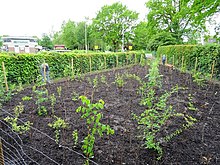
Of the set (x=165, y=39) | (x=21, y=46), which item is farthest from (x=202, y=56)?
(x=21, y=46)

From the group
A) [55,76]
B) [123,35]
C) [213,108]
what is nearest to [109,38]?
[123,35]

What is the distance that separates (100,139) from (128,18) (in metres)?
31.7

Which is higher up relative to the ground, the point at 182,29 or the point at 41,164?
the point at 182,29

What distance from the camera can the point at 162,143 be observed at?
283cm

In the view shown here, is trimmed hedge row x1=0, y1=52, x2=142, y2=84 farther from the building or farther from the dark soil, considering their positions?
the building

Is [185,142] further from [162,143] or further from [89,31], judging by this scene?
[89,31]

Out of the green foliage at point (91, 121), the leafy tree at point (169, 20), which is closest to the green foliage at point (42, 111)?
the green foliage at point (91, 121)

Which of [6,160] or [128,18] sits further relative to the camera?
[128,18]

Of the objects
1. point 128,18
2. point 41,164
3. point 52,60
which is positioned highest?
point 128,18

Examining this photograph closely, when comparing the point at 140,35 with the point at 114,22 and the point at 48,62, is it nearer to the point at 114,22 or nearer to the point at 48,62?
the point at 114,22

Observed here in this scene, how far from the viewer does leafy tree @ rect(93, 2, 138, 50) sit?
31.0 meters

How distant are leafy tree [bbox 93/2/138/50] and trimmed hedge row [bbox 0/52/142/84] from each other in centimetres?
1850

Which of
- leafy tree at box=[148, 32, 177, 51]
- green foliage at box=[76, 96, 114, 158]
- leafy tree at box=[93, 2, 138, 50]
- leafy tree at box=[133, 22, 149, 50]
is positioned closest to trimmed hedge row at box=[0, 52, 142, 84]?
green foliage at box=[76, 96, 114, 158]

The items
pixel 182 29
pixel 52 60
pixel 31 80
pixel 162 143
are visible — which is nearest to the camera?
pixel 162 143
